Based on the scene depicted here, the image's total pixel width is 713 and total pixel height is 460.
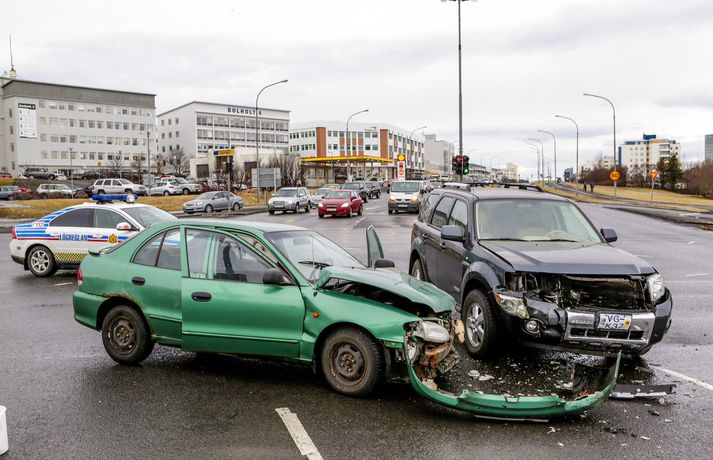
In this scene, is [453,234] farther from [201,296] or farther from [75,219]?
[75,219]

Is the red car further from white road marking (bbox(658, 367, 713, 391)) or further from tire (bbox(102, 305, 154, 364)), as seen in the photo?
white road marking (bbox(658, 367, 713, 391))

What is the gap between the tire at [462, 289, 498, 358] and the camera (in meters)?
5.85

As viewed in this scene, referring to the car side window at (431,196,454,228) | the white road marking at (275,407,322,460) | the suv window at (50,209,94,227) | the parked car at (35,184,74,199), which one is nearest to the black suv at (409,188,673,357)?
the car side window at (431,196,454,228)

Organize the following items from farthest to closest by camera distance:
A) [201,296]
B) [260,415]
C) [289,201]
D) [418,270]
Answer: [289,201] → [418,270] → [201,296] → [260,415]

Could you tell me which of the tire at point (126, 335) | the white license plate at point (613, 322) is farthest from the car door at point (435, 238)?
the tire at point (126, 335)

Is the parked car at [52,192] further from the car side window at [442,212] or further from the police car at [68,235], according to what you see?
the car side window at [442,212]

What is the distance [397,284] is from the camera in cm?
514

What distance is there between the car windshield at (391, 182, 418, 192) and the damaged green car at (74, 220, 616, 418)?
102 ft

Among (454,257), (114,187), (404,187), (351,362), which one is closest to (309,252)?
(351,362)

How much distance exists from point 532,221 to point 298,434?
421 centimetres

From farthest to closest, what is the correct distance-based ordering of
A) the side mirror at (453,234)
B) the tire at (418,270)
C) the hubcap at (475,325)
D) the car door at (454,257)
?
the tire at (418,270) → the car door at (454,257) → the side mirror at (453,234) → the hubcap at (475,325)

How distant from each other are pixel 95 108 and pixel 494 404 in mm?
125177

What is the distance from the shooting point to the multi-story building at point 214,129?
416 feet

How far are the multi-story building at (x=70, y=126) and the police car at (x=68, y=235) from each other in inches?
3600
